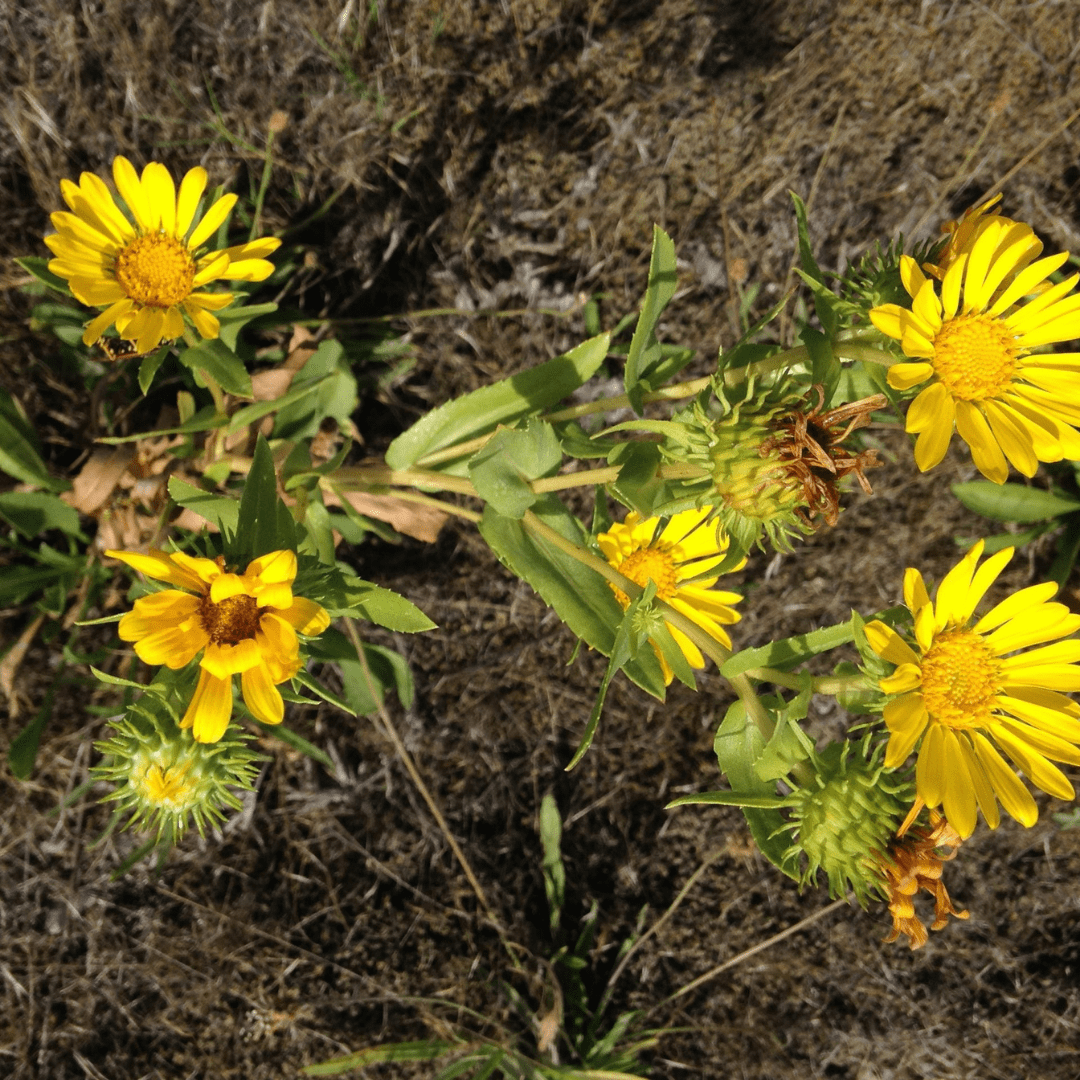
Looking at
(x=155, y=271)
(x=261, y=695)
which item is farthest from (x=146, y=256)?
(x=261, y=695)

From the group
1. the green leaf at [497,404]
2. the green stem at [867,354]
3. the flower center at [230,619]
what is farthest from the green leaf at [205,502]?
the green stem at [867,354]

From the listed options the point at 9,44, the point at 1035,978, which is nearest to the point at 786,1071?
the point at 1035,978

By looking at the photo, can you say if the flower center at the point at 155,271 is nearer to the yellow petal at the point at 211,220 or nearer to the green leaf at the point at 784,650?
the yellow petal at the point at 211,220

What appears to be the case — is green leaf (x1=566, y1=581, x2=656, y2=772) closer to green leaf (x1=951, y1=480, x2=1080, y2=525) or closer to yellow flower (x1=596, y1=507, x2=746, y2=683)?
yellow flower (x1=596, y1=507, x2=746, y2=683)

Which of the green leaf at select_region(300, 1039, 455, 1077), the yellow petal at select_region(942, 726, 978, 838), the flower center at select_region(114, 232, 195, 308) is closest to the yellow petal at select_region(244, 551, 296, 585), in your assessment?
the flower center at select_region(114, 232, 195, 308)

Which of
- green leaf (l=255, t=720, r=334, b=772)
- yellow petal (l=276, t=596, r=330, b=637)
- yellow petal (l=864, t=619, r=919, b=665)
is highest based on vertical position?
yellow petal (l=864, t=619, r=919, b=665)

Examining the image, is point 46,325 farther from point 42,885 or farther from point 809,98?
point 809,98

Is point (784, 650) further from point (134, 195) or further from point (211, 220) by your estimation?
point (134, 195)
